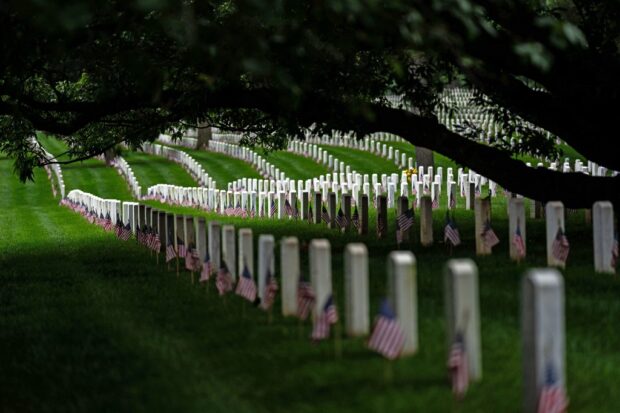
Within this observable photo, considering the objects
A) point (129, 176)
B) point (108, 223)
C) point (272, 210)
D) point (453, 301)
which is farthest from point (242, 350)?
point (129, 176)

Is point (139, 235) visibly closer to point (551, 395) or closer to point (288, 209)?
point (288, 209)

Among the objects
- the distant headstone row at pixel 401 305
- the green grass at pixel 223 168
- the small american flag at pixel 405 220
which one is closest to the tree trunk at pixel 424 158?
the green grass at pixel 223 168

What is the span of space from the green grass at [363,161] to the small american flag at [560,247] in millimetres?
36567

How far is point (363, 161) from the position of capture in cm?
5638

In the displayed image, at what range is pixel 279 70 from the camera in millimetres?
9070

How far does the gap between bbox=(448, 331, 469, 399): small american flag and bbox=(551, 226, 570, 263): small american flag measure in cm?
670

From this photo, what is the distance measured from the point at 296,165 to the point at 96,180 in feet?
35.2

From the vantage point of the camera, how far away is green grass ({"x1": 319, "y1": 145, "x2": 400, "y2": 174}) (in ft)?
171

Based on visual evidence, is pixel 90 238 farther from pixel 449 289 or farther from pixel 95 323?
pixel 449 289

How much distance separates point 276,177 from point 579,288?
37.9 metres

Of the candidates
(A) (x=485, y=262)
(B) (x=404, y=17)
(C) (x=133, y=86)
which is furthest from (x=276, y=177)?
(B) (x=404, y=17)

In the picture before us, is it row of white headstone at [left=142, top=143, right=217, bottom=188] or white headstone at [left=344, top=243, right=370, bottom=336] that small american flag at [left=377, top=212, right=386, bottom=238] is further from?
row of white headstone at [left=142, top=143, right=217, bottom=188]

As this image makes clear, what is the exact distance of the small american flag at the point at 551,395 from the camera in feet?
22.5

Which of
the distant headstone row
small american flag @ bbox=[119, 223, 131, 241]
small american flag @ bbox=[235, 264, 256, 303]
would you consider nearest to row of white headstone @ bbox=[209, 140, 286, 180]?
small american flag @ bbox=[119, 223, 131, 241]
